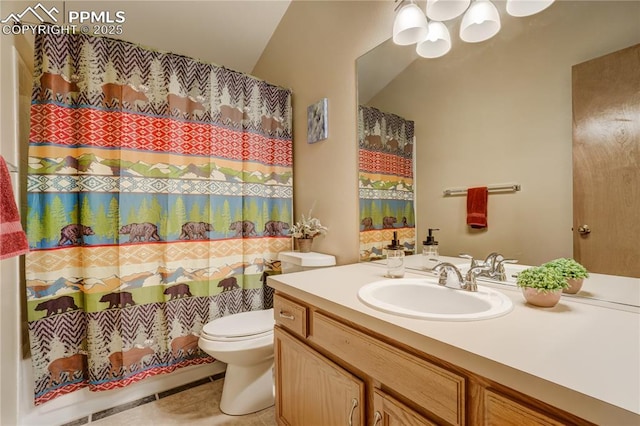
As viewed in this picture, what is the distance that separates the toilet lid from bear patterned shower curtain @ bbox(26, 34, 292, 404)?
0.68ft

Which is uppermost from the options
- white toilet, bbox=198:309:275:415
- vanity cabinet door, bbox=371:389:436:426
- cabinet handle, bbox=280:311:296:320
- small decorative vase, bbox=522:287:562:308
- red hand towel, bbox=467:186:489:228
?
red hand towel, bbox=467:186:489:228

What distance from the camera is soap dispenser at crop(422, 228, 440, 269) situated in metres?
1.34

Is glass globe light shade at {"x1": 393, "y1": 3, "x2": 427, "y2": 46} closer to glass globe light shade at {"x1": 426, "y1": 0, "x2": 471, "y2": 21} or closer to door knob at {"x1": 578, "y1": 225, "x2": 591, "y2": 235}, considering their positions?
glass globe light shade at {"x1": 426, "y1": 0, "x2": 471, "y2": 21}

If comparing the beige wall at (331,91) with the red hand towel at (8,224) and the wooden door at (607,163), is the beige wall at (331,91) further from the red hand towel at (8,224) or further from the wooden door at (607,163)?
the red hand towel at (8,224)

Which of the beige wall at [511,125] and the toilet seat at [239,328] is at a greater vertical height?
the beige wall at [511,125]

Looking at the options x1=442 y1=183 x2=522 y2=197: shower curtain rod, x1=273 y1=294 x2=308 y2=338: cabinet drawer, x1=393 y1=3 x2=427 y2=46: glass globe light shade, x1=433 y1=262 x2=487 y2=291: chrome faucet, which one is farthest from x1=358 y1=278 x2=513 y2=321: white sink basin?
x1=393 y1=3 x2=427 y2=46: glass globe light shade

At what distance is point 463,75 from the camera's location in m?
1.25

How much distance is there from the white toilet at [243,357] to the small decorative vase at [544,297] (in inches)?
47.4

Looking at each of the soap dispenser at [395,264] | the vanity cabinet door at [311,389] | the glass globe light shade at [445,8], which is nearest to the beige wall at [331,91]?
the glass globe light shade at [445,8]

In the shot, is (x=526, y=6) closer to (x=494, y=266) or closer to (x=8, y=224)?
(x=494, y=266)

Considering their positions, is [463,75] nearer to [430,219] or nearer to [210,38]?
[430,219]

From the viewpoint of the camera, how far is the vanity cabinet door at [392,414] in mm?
715

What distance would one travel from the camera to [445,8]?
1227mm

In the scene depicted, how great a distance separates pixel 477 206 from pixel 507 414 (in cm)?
81
